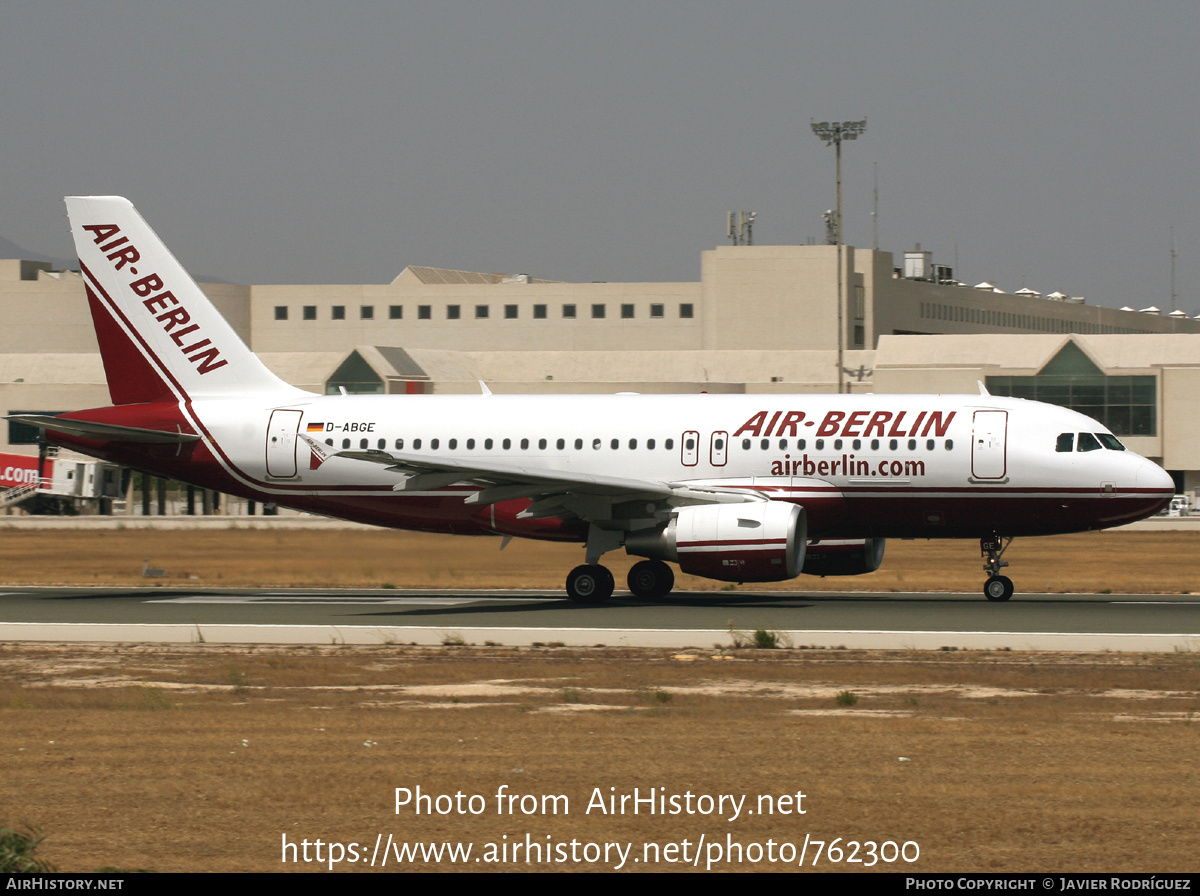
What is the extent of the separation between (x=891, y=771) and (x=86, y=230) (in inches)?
1068

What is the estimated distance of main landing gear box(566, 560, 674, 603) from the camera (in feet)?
104

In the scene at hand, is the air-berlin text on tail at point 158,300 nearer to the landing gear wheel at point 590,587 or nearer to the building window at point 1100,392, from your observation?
the landing gear wheel at point 590,587

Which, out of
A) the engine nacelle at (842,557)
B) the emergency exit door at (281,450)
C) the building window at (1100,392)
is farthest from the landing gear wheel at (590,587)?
the building window at (1100,392)

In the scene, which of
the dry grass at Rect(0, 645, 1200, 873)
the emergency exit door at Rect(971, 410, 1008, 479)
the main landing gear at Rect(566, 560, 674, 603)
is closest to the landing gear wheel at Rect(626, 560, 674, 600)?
the main landing gear at Rect(566, 560, 674, 603)

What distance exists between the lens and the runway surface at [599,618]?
23672 mm

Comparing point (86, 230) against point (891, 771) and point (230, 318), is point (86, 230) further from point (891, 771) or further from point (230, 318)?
point (230, 318)

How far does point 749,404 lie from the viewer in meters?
32.5

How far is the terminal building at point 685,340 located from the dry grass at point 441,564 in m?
33.6

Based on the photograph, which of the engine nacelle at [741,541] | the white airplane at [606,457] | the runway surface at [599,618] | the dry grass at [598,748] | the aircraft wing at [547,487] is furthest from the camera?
the white airplane at [606,457]

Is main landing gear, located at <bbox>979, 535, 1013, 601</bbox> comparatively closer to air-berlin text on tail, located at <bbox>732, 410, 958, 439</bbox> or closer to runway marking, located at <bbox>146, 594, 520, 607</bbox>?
air-berlin text on tail, located at <bbox>732, 410, 958, 439</bbox>

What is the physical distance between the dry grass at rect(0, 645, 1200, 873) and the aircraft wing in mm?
7628

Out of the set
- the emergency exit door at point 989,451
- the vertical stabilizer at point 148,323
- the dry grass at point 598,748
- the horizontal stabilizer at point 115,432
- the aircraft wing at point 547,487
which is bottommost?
the dry grass at point 598,748

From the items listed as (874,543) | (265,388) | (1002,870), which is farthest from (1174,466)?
(1002,870)

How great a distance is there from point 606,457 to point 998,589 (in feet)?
27.9
